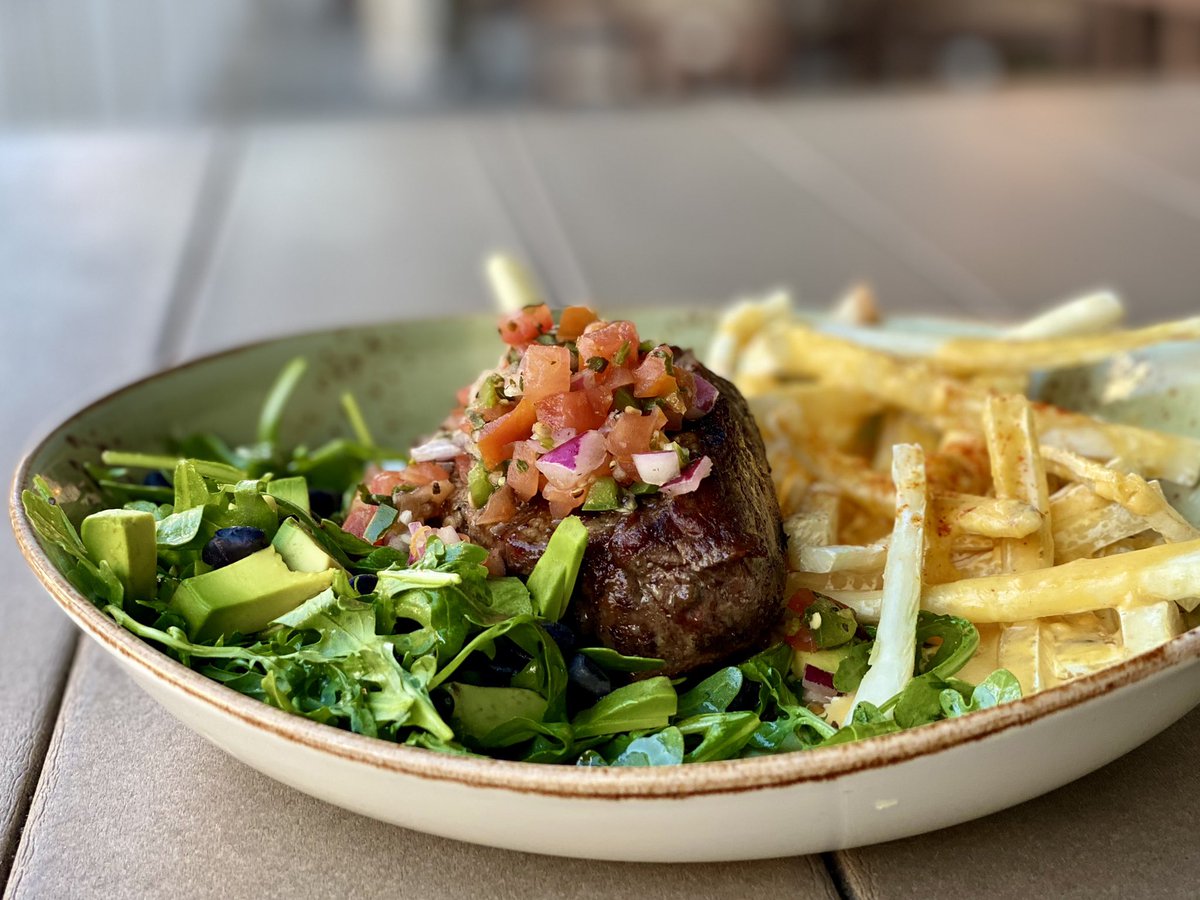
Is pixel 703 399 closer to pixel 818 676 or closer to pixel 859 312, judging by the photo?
pixel 818 676

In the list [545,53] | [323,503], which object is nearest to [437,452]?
[323,503]

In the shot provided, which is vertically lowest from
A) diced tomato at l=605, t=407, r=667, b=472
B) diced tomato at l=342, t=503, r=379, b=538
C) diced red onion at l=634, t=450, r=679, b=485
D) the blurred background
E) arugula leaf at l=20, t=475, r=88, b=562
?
the blurred background

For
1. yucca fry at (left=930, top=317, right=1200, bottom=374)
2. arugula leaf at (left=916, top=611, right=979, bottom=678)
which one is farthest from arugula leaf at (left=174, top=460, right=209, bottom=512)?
yucca fry at (left=930, top=317, right=1200, bottom=374)

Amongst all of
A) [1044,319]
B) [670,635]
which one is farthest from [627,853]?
[1044,319]

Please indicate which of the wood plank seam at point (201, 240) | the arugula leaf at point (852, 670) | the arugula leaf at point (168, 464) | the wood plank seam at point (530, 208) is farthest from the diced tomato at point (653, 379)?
the wood plank seam at point (201, 240)

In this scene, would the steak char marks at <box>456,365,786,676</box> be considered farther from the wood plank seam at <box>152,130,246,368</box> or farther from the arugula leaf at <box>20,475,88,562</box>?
the wood plank seam at <box>152,130,246,368</box>

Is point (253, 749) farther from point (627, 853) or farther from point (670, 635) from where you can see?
point (670, 635)
